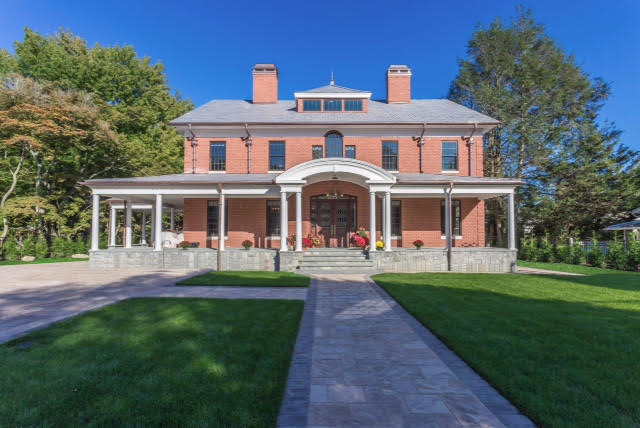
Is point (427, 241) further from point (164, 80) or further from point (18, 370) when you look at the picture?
point (164, 80)

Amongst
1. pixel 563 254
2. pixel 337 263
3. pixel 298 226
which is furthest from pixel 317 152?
pixel 563 254

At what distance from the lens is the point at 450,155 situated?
16.5 metres

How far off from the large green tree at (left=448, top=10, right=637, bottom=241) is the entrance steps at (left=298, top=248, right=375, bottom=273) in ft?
54.5

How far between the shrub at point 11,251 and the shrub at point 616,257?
33.8 metres

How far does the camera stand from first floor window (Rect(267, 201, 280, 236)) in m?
16.0

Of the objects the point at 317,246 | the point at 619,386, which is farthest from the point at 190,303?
the point at 317,246

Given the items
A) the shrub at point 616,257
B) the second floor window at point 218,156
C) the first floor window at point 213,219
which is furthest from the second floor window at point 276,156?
the shrub at point 616,257

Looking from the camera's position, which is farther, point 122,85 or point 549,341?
point 122,85

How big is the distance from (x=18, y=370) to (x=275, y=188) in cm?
1089

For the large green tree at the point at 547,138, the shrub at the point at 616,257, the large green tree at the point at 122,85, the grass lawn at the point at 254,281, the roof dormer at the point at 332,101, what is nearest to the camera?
the grass lawn at the point at 254,281

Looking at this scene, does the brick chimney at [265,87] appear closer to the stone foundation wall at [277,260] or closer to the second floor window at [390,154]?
the second floor window at [390,154]

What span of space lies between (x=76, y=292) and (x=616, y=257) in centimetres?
2309

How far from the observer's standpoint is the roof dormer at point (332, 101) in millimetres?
17250

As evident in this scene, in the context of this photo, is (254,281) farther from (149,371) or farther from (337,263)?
(149,371)
